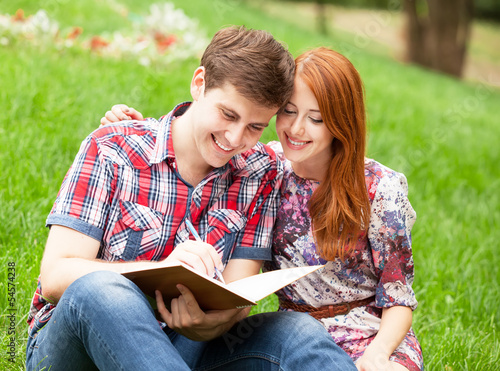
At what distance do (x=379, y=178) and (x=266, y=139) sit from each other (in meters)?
2.56

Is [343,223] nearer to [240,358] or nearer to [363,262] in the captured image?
[363,262]

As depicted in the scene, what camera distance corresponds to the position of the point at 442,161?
579 centimetres

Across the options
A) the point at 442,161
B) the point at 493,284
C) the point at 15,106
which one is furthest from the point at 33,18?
the point at 493,284

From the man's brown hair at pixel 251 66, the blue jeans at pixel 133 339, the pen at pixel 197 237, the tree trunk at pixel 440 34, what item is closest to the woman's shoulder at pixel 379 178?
the man's brown hair at pixel 251 66

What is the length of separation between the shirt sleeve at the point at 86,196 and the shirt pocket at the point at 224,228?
37cm

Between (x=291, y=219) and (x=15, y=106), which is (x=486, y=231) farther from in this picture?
(x=15, y=106)

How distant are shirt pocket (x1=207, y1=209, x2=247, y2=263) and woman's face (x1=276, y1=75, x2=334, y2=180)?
0.29 meters

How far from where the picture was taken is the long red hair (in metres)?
2.10

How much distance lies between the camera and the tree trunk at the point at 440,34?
15469 mm

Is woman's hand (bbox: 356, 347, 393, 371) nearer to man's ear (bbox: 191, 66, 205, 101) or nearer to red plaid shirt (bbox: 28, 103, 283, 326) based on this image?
red plaid shirt (bbox: 28, 103, 283, 326)

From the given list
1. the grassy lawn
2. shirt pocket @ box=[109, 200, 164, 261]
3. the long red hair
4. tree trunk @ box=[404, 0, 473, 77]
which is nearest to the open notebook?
shirt pocket @ box=[109, 200, 164, 261]

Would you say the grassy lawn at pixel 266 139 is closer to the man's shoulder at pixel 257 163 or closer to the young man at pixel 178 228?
the young man at pixel 178 228

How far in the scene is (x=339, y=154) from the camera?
7.29 feet

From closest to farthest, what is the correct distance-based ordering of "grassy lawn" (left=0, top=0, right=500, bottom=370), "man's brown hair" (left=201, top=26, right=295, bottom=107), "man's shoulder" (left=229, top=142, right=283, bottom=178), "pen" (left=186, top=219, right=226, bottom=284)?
"pen" (left=186, top=219, right=226, bottom=284), "man's brown hair" (left=201, top=26, right=295, bottom=107), "man's shoulder" (left=229, top=142, right=283, bottom=178), "grassy lawn" (left=0, top=0, right=500, bottom=370)
